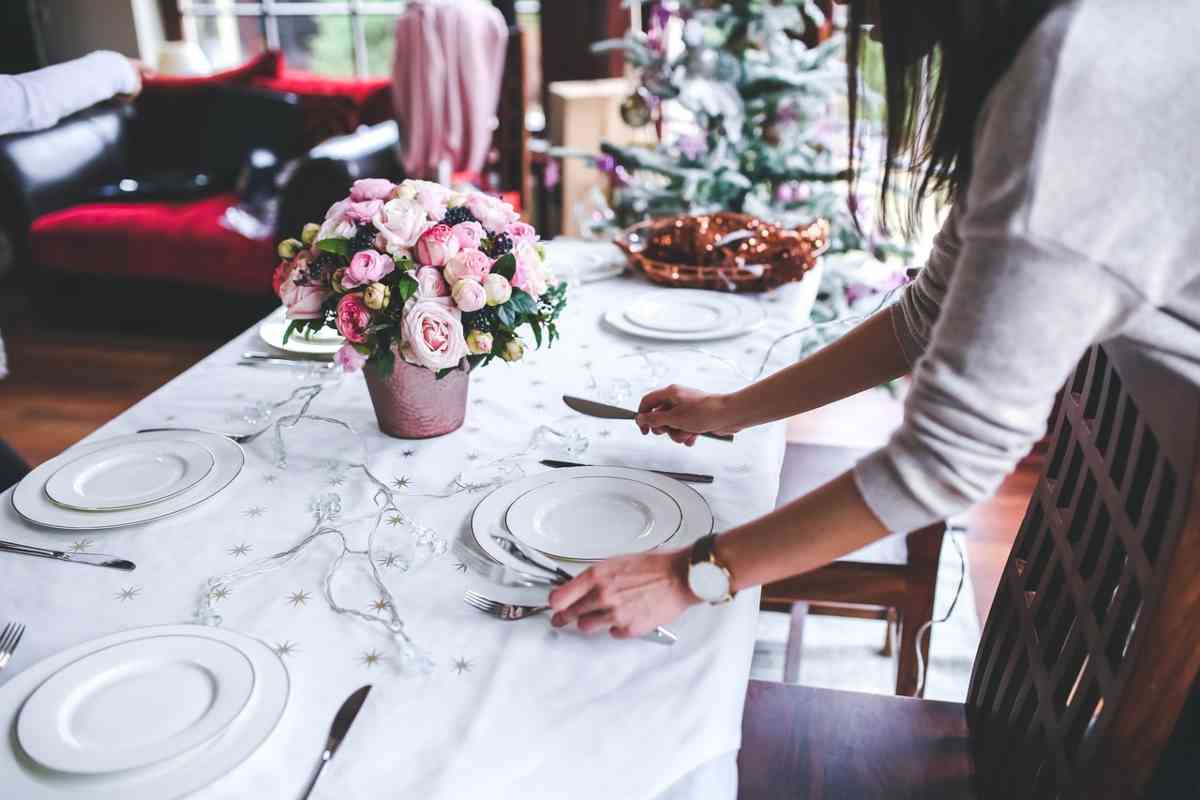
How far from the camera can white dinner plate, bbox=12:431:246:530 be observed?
0.86 meters

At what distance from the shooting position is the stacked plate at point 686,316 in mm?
1332

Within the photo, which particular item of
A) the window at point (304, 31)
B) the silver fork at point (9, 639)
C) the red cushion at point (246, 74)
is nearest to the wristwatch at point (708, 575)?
the silver fork at point (9, 639)

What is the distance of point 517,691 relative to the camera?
0.66 m

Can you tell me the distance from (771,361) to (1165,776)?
2.29 ft

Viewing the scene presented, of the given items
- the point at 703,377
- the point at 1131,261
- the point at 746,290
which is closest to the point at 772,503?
the point at 703,377

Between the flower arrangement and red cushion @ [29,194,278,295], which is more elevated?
the flower arrangement

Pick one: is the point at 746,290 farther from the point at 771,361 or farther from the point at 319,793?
the point at 319,793

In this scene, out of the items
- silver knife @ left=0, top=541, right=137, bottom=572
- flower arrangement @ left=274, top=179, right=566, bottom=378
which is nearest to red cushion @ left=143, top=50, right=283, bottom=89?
flower arrangement @ left=274, top=179, right=566, bottom=378

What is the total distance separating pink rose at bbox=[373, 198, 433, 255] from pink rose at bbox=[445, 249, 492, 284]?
0.05m

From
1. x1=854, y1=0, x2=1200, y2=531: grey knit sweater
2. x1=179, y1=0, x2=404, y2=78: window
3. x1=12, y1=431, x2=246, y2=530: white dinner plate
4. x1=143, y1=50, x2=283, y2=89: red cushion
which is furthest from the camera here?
x1=179, y1=0, x2=404, y2=78: window

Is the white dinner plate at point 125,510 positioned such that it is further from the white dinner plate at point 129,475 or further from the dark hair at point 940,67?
the dark hair at point 940,67

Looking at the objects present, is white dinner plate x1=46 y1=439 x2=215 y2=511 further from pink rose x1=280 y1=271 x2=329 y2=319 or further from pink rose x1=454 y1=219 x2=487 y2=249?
pink rose x1=454 y1=219 x2=487 y2=249

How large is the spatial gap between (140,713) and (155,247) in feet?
10.6

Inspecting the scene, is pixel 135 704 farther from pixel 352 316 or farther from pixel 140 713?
pixel 352 316
